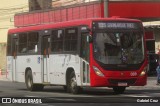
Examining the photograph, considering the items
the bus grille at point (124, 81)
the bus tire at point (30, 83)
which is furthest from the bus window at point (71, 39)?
A: the bus tire at point (30, 83)

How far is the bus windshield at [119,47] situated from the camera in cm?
2061

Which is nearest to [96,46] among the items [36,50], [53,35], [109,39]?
[109,39]

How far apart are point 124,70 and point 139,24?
2224mm

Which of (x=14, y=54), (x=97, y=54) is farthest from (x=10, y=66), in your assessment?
(x=97, y=54)

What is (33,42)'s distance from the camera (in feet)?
83.7

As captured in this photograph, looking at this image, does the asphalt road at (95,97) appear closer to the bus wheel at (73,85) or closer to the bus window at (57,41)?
the bus wheel at (73,85)

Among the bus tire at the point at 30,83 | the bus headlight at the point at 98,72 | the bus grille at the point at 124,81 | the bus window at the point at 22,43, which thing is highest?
the bus window at the point at 22,43

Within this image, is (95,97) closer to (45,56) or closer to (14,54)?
(45,56)

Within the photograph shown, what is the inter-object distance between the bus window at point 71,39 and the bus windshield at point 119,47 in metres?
1.42

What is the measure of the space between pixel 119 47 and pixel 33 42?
6.15 metres

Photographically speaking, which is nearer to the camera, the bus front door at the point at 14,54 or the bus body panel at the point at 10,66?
the bus front door at the point at 14,54

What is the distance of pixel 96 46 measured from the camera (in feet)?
67.7

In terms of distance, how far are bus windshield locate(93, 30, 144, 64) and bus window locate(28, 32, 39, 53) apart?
5342 millimetres

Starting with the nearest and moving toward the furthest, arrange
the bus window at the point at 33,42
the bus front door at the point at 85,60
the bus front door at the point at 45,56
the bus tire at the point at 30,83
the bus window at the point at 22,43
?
the bus front door at the point at 85,60 < the bus front door at the point at 45,56 < the bus window at the point at 33,42 < the bus tire at the point at 30,83 < the bus window at the point at 22,43
